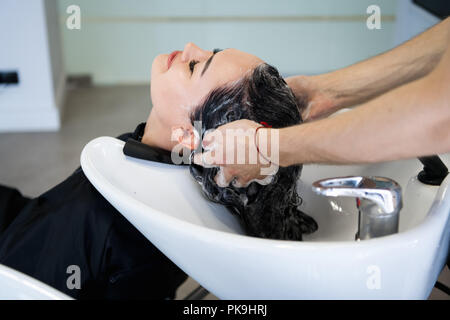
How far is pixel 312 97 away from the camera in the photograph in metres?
1.24

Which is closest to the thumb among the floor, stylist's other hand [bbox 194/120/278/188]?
stylist's other hand [bbox 194/120/278/188]

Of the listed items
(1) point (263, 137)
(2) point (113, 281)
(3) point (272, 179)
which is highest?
(1) point (263, 137)

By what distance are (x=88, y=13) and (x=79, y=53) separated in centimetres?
27

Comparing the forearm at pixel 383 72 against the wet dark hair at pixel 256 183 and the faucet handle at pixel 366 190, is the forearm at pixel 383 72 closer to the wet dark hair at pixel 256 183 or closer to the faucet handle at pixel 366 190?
the wet dark hair at pixel 256 183

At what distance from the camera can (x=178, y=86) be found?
1.08 metres

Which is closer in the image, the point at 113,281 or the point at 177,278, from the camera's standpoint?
the point at 113,281

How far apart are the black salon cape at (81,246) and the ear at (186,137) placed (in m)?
0.19

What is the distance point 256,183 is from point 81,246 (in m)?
0.36

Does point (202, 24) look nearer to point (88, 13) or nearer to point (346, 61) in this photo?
point (88, 13)

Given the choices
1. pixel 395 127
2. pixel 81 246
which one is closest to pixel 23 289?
pixel 81 246

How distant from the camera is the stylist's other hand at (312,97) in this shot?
1222 millimetres

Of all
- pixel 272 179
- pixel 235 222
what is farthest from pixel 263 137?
pixel 235 222

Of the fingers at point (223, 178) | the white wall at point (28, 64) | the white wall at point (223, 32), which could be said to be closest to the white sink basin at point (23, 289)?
the fingers at point (223, 178)

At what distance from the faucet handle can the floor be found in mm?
1813
